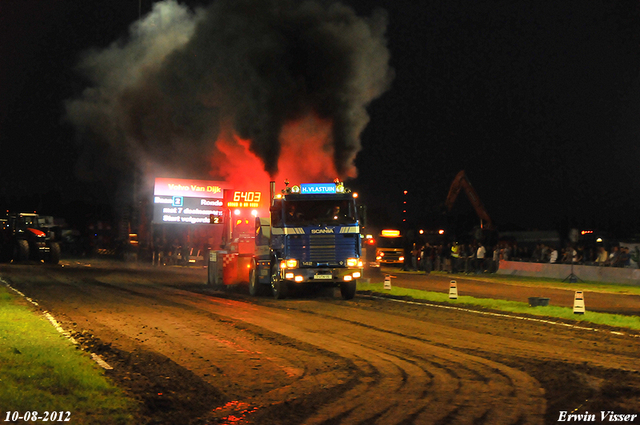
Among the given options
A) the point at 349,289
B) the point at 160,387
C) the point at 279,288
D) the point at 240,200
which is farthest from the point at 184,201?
the point at 160,387

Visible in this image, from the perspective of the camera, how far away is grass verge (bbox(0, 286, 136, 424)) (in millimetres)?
6676

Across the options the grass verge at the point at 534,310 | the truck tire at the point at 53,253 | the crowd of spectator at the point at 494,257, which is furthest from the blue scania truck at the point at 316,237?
the truck tire at the point at 53,253

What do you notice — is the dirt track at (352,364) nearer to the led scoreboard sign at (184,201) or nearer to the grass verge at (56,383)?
the grass verge at (56,383)

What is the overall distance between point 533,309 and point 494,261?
19.0m

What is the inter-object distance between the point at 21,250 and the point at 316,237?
24.7 metres

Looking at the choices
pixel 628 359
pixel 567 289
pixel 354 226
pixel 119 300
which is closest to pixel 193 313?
pixel 119 300

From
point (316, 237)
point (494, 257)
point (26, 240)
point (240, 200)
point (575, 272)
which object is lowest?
point (575, 272)

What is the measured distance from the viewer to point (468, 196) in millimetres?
50281

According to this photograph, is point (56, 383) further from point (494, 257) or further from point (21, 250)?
point (21, 250)

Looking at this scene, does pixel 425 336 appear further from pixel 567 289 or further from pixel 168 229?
pixel 168 229

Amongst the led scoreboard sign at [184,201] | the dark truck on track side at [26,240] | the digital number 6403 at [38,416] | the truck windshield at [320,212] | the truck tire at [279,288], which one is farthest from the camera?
the led scoreboard sign at [184,201]

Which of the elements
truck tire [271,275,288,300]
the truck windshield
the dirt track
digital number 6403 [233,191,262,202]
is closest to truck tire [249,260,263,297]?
truck tire [271,275,288,300]

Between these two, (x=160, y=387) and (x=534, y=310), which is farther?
(x=534, y=310)

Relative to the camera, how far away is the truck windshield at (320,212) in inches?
784
